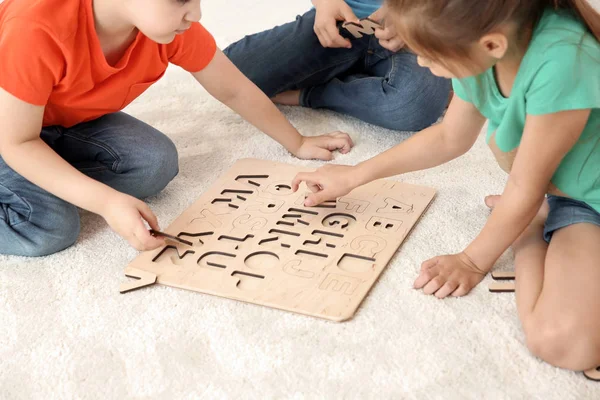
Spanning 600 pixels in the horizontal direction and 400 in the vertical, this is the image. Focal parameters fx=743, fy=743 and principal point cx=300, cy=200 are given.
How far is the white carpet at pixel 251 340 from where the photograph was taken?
36.3 inches

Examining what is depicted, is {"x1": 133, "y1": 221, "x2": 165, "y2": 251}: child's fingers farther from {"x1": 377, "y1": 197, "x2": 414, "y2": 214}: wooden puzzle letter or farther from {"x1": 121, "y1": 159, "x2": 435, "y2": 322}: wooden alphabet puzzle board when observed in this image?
{"x1": 377, "y1": 197, "x2": 414, "y2": 214}: wooden puzzle letter

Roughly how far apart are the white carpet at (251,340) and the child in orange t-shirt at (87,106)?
77 mm

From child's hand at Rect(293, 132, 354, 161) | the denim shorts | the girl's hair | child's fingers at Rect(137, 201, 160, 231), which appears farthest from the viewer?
child's hand at Rect(293, 132, 354, 161)

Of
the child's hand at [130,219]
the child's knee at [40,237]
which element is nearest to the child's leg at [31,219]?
the child's knee at [40,237]

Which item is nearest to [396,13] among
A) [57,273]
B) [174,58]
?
[174,58]

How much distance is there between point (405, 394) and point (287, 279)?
0.88 ft

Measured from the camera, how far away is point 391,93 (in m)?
1.50

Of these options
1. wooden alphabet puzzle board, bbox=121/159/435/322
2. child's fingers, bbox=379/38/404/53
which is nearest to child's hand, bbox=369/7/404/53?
child's fingers, bbox=379/38/404/53

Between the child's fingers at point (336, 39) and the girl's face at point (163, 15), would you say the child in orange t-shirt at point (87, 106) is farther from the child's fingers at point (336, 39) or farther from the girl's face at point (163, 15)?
the child's fingers at point (336, 39)

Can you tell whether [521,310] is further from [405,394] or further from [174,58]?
[174,58]

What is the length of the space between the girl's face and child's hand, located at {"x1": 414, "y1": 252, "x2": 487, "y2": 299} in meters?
0.50

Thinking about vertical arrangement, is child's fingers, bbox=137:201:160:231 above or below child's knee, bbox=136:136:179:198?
above

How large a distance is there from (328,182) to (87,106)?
1.39 ft

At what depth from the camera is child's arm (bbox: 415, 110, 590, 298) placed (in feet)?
3.00
